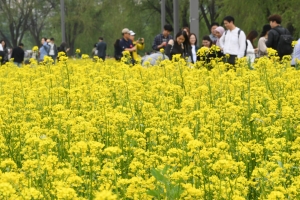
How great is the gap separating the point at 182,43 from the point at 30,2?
48.1m

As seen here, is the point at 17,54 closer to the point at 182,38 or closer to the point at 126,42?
the point at 126,42

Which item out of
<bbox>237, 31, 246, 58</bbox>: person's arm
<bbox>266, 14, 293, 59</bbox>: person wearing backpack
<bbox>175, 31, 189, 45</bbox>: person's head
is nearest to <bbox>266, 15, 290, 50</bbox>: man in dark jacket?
<bbox>266, 14, 293, 59</bbox>: person wearing backpack

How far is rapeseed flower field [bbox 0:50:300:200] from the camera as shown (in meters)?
3.62

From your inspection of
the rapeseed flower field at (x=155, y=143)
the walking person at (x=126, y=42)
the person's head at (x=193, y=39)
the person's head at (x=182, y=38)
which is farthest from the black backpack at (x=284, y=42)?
the walking person at (x=126, y=42)

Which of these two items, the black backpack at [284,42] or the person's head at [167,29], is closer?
the black backpack at [284,42]

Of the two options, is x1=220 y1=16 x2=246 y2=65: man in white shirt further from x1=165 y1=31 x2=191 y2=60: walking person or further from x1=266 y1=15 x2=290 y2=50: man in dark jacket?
x1=165 y1=31 x2=191 y2=60: walking person

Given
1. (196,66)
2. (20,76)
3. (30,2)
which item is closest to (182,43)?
(196,66)

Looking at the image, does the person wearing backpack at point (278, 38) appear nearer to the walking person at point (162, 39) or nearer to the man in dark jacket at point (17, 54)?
the walking person at point (162, 39)

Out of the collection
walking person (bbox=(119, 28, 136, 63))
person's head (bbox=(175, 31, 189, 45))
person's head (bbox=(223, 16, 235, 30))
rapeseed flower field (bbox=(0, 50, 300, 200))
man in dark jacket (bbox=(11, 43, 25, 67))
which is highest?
man in dark jacket (bbox=(11, 43, 25, 67))

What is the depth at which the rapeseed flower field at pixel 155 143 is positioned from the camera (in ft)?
11.9

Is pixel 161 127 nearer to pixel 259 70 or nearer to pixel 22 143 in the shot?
pixel 22 143

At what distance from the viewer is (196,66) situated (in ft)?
35.6

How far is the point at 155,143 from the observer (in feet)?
16.7

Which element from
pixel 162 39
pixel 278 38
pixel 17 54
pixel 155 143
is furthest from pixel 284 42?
pixel 17 54
